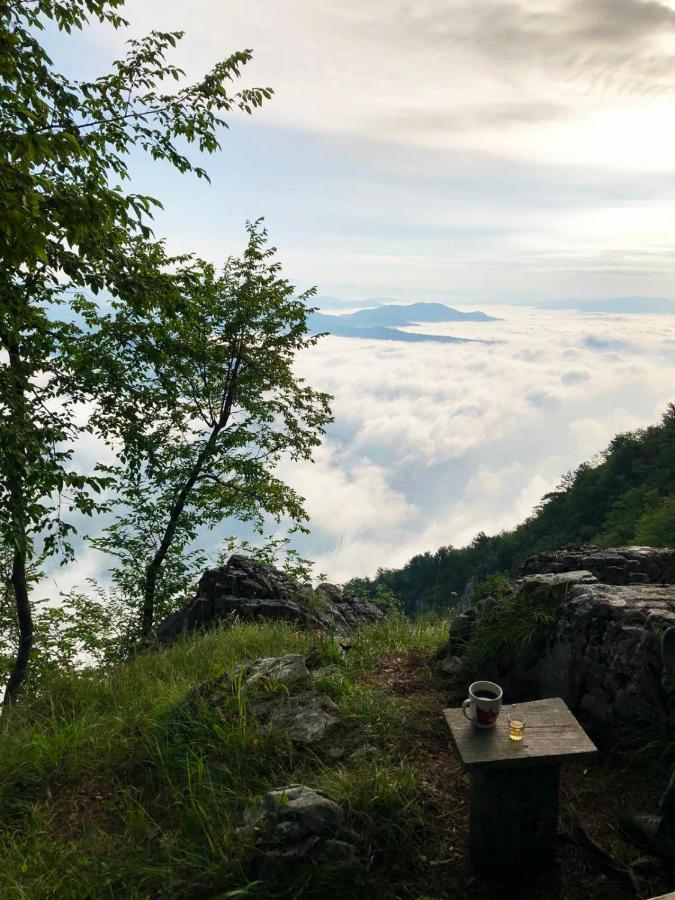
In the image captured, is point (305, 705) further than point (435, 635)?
No

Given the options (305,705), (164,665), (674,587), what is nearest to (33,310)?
(164,665)

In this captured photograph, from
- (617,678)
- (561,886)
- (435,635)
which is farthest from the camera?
(435,635)

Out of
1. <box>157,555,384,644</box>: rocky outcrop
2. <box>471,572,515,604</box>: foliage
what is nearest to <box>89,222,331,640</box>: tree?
<box>157,555,384,644</box>: rocky outcrop

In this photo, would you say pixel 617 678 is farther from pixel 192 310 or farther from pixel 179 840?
pixel 192 310

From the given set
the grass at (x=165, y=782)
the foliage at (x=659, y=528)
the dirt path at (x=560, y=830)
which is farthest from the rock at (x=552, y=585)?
the foliage at (x=659, y=528)

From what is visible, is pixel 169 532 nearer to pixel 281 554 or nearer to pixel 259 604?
pixel 281 554

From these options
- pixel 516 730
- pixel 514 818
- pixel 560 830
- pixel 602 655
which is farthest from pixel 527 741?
pixel 602 655

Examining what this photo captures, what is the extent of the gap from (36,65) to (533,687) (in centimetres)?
887

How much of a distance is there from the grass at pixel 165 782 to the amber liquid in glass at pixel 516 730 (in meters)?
0.87

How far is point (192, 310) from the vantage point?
951cm

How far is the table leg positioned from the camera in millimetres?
3648

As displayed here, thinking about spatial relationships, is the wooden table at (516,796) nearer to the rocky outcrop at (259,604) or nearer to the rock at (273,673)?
the rock at (273,673)

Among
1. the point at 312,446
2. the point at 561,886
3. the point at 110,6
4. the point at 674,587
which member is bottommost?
the point at 561,886

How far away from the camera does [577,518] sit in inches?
2393
